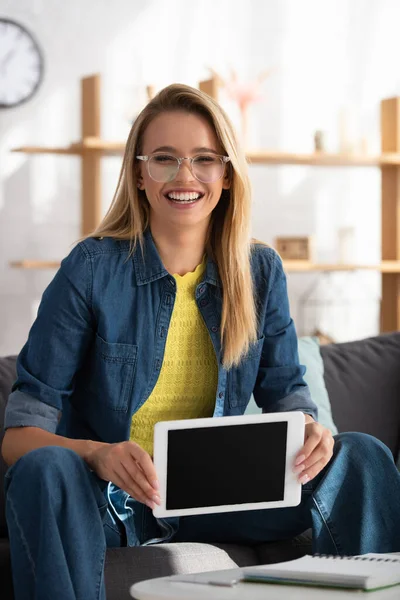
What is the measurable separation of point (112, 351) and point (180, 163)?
1.23 feet

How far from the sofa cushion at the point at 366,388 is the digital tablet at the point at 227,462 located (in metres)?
0.84

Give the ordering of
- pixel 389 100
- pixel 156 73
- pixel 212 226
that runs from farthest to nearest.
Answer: pixel 156 73 < pixel 389 100 < pixel 212 226

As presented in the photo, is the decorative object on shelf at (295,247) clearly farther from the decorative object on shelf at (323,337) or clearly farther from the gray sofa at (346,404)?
the gray sofa at (346,404)

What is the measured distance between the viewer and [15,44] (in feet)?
14.9

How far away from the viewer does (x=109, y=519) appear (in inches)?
66.9

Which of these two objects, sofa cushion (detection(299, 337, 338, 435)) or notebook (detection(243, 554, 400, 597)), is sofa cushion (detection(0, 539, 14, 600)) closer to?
notebook (detection(243, 554, 400, 597))

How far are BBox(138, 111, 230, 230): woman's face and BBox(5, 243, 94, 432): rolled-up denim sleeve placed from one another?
18 cm

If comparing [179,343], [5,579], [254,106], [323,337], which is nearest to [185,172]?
[179,343]

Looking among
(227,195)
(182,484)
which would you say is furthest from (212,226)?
(182,484)

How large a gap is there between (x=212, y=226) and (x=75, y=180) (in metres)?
2.88

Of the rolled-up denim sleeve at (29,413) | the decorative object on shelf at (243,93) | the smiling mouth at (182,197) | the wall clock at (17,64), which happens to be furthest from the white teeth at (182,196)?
the wall clock at (17,64)

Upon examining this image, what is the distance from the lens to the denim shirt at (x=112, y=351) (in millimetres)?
1660

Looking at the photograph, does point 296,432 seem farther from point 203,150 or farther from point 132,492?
point 203,150

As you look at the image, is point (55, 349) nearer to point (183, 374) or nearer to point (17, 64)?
point (183, 374)
